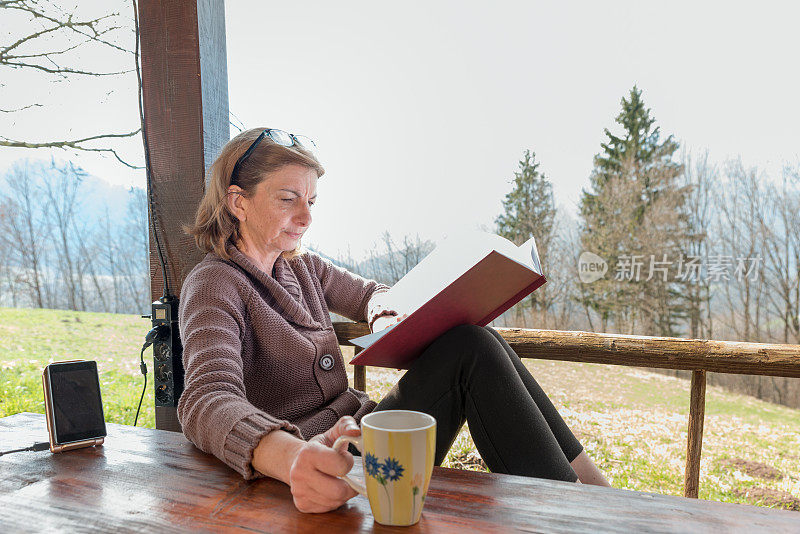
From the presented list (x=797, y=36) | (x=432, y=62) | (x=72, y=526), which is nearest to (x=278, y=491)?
(x=72, y=526)

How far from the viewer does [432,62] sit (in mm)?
4789

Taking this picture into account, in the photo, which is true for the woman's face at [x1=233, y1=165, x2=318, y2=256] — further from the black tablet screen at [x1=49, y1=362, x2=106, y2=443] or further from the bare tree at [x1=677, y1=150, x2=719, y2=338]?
the bare tree at [x1=677, y1=150, x2=719, y2=338]

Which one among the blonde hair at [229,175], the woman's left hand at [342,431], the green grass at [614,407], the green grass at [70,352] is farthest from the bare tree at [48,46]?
the woman's left hand at [342,431]

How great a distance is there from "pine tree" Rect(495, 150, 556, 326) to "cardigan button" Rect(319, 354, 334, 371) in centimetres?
361

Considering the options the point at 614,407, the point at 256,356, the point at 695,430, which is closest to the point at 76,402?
the point at 256,356

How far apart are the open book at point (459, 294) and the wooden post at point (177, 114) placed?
2.32 ft

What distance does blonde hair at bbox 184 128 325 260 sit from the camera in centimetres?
126

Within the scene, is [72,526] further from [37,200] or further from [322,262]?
[37,200]

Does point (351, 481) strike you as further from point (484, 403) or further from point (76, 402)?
point (76, 402)

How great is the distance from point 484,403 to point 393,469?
0.45 metres

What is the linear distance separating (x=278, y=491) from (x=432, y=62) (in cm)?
468

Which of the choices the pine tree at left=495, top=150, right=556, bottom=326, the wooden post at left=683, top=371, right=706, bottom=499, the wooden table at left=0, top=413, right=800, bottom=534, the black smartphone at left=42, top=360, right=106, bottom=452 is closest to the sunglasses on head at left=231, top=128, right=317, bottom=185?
the black smartphone at left=42, top=360, right=106, bottom=452

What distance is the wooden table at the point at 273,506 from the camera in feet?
1.90

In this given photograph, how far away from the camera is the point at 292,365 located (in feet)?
3.93
